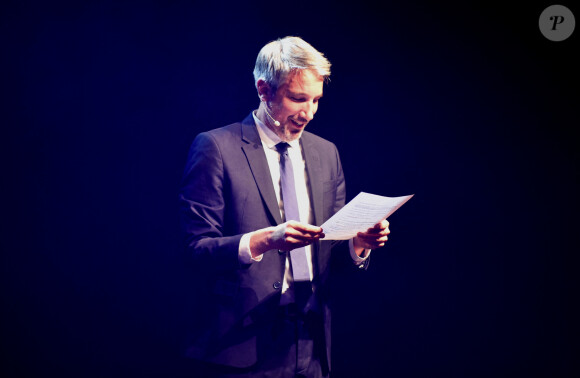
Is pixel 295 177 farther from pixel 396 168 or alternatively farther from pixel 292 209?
pixel 396 168

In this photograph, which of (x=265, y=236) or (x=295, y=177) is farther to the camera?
(x=295, y=177)

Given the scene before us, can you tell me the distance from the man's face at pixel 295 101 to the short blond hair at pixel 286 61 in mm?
21

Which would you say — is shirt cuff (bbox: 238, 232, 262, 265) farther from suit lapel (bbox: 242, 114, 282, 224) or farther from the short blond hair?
the short blond hair

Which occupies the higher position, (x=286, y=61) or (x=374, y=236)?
(x=286, y=61)

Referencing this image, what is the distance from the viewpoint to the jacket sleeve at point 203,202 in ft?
4.54

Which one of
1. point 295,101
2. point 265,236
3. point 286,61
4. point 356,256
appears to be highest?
point 286,61

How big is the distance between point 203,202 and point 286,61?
0.55 m

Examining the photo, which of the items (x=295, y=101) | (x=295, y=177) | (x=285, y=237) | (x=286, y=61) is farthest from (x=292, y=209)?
(x=286, y=61)

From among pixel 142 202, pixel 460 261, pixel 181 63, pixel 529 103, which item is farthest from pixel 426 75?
pixel 142 202
